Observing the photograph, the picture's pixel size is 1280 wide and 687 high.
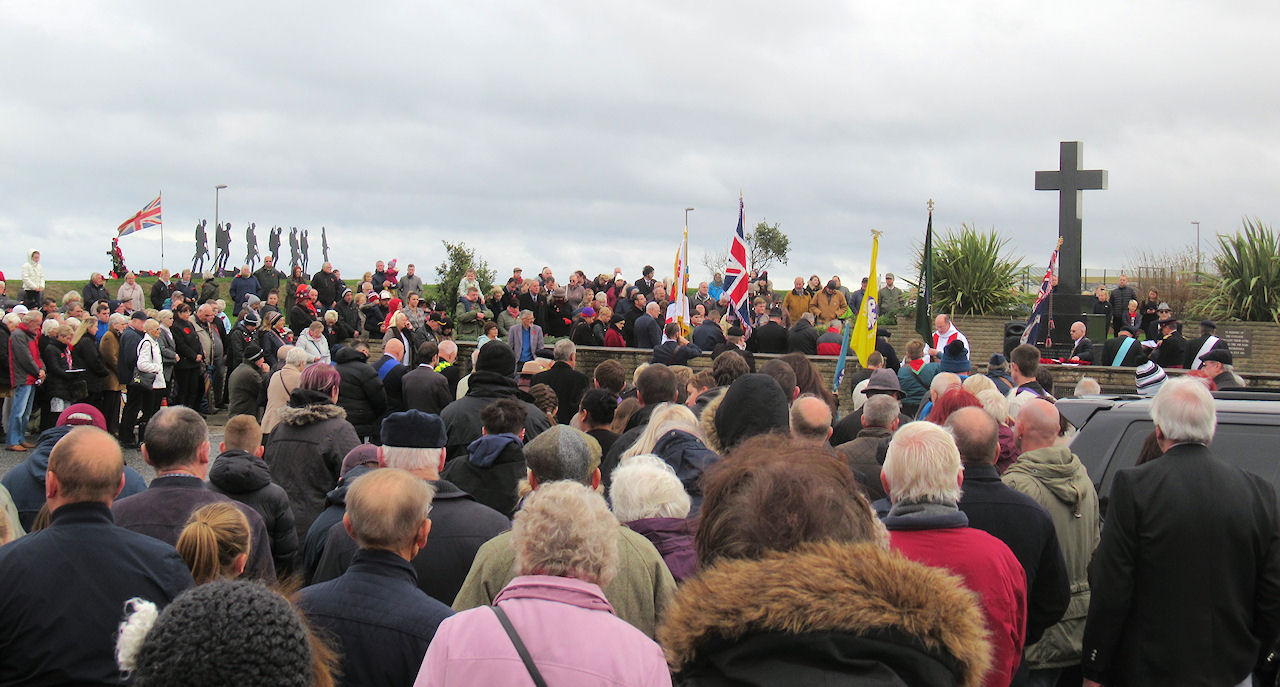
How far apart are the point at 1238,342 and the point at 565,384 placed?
1578 cm

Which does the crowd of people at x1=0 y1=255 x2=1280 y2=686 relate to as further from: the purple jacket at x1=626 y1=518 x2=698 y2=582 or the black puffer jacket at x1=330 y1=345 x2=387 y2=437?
the black puffer jacket at x1=330 y1=345 x2=387 y2=437

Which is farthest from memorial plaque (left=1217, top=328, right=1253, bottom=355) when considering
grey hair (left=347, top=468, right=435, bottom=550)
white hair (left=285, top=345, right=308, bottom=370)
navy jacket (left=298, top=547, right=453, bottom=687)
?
navy jacket (left=298, top=547, right=453, bottom=687)

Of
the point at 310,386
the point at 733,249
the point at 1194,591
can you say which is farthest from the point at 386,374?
the point at 1194,591

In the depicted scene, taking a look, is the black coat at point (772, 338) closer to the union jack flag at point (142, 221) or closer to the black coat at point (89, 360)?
the black coat at point (89, 360)

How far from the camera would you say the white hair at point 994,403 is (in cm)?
675

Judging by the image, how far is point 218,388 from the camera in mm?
18031

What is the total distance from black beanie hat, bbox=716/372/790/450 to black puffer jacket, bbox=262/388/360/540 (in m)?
2.67

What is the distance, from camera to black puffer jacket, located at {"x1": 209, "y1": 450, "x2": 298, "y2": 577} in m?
5.53

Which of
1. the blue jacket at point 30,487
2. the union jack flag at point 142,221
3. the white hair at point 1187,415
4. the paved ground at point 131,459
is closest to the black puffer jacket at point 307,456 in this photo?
the blue jacket at point 30,487

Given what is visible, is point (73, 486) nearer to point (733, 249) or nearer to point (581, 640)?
point (581, 640)

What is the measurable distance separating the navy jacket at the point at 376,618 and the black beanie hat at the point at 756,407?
2644 millimetres

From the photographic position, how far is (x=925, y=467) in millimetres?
4012

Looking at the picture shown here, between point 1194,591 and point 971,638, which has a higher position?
point 971,638

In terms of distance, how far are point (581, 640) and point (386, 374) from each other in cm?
938
